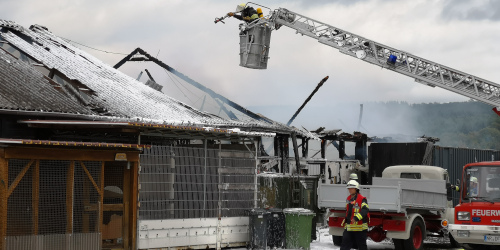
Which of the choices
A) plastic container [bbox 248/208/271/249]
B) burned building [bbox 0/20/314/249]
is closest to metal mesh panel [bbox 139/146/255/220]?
burned building [bbox 0/20/314/249]

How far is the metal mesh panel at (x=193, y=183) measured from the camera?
16938mm

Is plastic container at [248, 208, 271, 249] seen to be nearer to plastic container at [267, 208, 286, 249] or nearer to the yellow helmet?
plastic container at [267, 208, 286, 249]

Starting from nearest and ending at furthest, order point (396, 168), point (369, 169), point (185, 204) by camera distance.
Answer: point (185, 204) < point (396, 168) < point (369, 169)

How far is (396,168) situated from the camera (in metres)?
22.3

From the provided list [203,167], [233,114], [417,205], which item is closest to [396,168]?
[417,205]

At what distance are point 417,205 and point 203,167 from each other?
5.66 meters

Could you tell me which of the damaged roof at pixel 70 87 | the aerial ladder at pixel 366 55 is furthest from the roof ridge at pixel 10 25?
the aerial ladder at pixel 366 55

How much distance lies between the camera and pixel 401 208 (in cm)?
1823

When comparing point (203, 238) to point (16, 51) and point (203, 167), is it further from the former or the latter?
point (16, 51)

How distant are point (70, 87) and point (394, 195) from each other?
31.9 feet

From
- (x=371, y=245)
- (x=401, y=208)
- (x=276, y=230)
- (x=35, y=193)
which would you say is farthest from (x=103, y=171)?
(x=371, y=245)

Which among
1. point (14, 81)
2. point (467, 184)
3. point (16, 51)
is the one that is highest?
point (16, 51)

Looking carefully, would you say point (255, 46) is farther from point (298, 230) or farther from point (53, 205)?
point (53, 205)

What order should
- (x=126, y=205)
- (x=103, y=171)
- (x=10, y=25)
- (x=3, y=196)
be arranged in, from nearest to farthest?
(x=3, y=196), (x=103, y=171), (x=126, y=205), (x=10, y=25)
